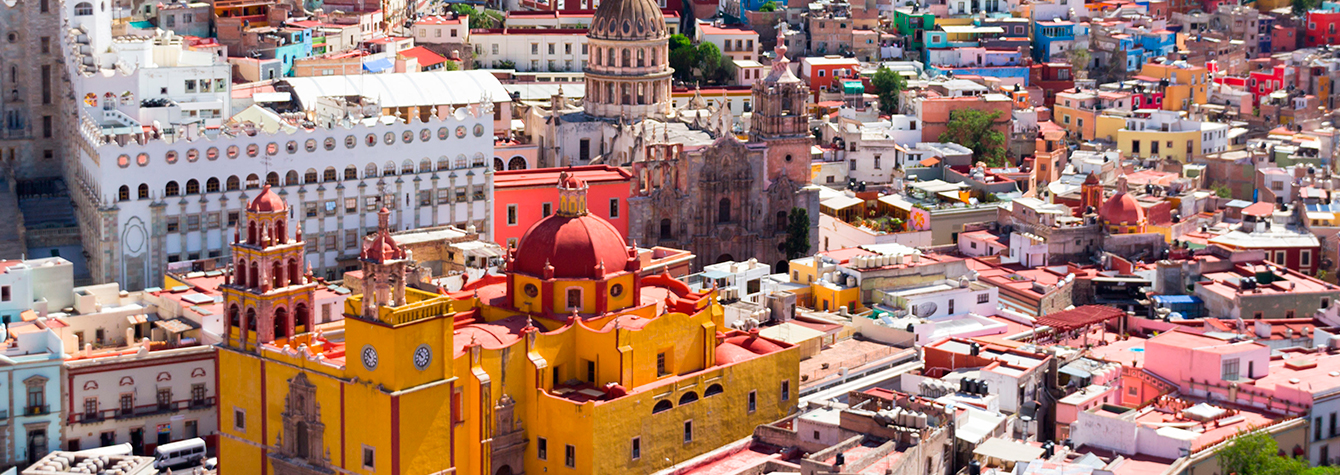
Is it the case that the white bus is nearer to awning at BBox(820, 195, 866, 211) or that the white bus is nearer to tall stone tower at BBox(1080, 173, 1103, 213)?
awning at BBox(820, 195, 866, 211)

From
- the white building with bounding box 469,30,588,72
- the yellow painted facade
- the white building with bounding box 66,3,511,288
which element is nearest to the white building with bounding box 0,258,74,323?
the white building with bounding box 66,3,511,288

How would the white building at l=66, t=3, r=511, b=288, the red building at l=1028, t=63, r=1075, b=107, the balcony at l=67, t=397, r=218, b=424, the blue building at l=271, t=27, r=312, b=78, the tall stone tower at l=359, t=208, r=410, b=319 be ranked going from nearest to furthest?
the tall stone tower at l=359, t=208, r=410, b=319, the balcony at l=67, t=397, r=218, b=424, the white building at l=66, t=3, r=511, b=288, the blue building at l=271, t=27, r=312, b=78, the red building at l=1028, t=63, r=1075, b=107

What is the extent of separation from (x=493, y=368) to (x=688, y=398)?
32.3 ft

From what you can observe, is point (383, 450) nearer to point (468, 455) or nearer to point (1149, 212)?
point (468, 455)

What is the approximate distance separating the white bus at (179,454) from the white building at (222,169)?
17848mm

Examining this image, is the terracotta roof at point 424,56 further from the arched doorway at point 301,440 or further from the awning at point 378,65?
the arched doorway at point 301,440

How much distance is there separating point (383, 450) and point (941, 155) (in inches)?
3071

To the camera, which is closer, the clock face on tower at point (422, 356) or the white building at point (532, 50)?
the clock face on tower at point (422, 356)

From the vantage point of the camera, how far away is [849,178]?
155 metres

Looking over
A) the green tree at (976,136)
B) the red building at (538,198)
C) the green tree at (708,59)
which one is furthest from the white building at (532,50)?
the red building at (538,198)

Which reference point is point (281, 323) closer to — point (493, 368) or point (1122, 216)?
point (493, 368)

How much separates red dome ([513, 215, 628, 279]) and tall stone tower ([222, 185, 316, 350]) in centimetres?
969

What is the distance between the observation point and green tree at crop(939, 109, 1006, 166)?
16800cm

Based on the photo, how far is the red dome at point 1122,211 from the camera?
448ft
